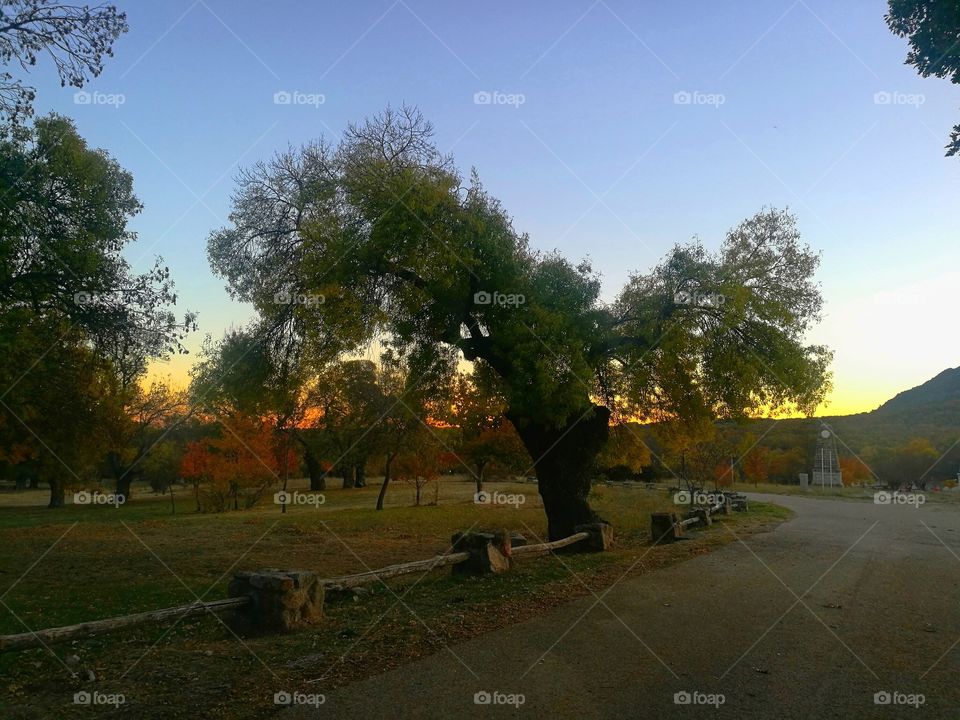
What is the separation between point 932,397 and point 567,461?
4391 inches

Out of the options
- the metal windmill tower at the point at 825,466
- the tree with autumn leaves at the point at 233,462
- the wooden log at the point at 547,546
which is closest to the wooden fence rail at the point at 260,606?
the wooden log at the point at 547,546

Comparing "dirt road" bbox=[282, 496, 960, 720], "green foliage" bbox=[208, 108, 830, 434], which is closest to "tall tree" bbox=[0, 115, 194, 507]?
"green foliage" bbox=[208, 108, 830, 434]

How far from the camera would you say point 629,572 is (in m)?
12.6

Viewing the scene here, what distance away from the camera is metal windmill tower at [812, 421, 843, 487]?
64.6 metres

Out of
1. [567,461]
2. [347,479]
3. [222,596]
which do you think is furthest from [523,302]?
[347,479]

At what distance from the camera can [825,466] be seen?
68875 mm

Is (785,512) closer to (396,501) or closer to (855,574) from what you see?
(855,574)

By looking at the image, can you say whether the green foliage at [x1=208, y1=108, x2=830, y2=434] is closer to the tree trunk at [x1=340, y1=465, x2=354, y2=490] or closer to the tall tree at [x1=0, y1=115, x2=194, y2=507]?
the tall tree at [x1=0, y1=115, x2=194, y2=507]

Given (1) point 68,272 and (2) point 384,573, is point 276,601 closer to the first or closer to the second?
(2) point 384,573

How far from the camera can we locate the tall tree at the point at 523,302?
1459cm

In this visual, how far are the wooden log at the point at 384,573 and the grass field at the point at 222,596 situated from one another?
0.31 metres

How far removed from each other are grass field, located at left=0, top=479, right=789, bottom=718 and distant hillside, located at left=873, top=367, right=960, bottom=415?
9760 cm

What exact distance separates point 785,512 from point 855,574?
60.3ft

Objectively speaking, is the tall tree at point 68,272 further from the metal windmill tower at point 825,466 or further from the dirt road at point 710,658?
the metal windmill tower at point 825,466
